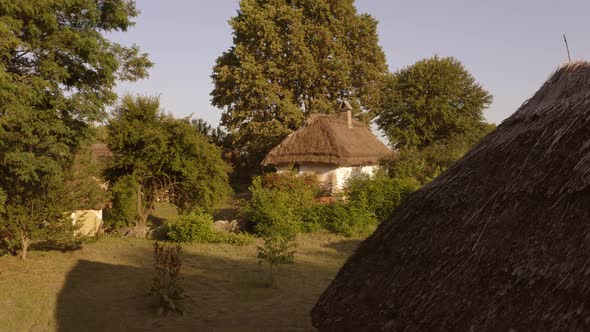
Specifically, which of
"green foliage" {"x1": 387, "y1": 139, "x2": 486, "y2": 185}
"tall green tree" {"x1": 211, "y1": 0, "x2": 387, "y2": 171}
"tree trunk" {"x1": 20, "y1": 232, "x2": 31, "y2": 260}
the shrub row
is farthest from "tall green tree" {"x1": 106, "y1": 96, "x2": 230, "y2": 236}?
"tall green tree" {"x1": 211, "y1": 0, "x2": 387, "y2": 171}

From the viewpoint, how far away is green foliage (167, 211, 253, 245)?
1684 cm

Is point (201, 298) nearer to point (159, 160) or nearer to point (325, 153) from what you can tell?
point (159, 160)

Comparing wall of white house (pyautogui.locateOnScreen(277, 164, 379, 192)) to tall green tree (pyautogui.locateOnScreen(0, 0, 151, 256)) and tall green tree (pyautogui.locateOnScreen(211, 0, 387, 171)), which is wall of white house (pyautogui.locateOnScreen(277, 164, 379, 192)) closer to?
tall green tree (pyautogui.locateOnScreen(211, 0, 387, 171))

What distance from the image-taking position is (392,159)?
27.8 meters

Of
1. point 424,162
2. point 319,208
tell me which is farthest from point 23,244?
point 424,162

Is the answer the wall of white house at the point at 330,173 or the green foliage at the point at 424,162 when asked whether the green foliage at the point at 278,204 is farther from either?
the green foliage at the point at 424,162

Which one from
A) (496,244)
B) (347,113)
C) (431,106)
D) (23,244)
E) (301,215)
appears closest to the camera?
(496,244)

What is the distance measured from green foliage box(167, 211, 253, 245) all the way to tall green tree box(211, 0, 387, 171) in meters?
14.2

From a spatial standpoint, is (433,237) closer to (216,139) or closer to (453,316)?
(453,316)

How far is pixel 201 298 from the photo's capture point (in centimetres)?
1022

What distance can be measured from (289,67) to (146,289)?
22293 millimetres

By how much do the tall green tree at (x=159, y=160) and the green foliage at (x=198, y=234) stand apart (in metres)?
1.67

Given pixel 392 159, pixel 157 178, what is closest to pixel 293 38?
pixel 392 159

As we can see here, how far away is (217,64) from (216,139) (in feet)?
18.2
